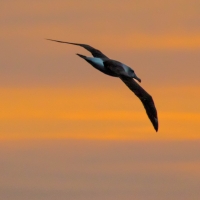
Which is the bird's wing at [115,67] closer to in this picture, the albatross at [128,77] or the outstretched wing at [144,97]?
the albatross at [128,77]

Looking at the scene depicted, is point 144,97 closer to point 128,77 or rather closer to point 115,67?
point 128,77

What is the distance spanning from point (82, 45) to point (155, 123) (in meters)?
8.64

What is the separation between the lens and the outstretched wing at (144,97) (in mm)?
86125

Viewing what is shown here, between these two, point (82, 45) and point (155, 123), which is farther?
point (82, 45)

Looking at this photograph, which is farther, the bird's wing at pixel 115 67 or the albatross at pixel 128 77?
the bird's wing at pixel 115 67

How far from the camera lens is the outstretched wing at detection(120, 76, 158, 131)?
283ft

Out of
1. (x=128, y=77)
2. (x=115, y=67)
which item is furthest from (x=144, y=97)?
(x=115, y=67)

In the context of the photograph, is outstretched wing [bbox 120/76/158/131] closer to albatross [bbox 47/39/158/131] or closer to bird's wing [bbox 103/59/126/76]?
albatross [bbox 47/39/158/131]

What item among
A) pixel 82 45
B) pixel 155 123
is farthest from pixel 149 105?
pixel 82 45

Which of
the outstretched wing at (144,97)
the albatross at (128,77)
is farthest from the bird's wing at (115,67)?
the outstretched wing at (144,97)

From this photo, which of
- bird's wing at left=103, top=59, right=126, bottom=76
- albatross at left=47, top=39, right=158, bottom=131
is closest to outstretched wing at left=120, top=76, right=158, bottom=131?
albatross at left=47, top=39, right=158, bottom=131

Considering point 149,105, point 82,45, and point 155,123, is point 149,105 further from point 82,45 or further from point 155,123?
point 82,45

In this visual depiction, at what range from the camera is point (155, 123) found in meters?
86.6

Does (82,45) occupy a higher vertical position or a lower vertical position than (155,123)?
higher
